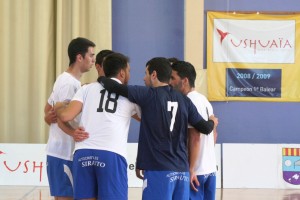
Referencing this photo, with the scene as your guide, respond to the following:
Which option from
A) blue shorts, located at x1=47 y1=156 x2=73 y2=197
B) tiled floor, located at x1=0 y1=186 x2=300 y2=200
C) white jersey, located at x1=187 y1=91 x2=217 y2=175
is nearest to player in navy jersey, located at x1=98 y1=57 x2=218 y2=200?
white jersey, located at x1=187 y1=91 x2=217 y2=175

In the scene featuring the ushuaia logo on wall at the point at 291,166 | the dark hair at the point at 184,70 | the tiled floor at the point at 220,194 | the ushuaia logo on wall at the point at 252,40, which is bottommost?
the tiled floor at the point at 220,194

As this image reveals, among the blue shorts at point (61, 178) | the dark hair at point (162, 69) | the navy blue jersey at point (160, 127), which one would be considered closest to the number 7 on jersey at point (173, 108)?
the navy blue jersey at point (160, 127)

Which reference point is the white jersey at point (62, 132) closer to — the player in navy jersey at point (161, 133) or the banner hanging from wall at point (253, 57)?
the player in navy jersey at point (161, 133)

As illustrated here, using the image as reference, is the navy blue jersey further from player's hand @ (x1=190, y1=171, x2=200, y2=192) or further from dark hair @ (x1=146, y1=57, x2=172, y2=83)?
player's hand @ (x1=190, y1=171, x2=200, y2=192)

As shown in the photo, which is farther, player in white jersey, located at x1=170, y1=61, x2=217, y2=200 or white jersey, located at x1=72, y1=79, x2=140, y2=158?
player in white jersey, located at x1=170, y1=61, x2=217, y2=200

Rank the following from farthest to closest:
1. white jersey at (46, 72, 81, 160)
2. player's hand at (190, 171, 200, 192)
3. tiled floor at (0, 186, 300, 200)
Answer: tiled floor at (0, 186, 300, 200) < white jersey at (46, 72, 81, 160) < player's hand at (190, 171, 200, 192)

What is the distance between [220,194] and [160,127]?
460 cm

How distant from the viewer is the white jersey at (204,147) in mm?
3932

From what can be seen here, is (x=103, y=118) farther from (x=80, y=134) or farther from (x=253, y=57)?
(x=253, y=57)

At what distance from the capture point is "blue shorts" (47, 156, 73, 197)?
4.15 meters

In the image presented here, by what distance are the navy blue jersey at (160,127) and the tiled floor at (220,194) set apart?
388 cm

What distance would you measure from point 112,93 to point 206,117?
0.78 metres

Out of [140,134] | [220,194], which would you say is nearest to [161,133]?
[140,134]

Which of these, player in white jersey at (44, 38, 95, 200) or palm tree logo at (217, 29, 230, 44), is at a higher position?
palm tree logo at (217, 29, 230, 44)
